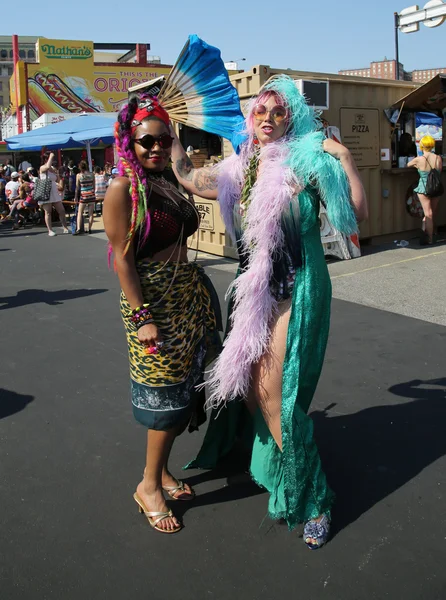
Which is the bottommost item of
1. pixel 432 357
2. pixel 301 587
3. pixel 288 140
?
pixel 301 587

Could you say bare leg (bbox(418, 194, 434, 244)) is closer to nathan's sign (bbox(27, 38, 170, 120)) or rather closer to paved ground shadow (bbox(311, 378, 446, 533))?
paved ground shadow (bbox(311, 378, 446, 533))

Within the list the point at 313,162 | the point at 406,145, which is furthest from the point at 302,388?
the point at 406,145

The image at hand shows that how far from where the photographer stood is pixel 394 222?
32.2 feet

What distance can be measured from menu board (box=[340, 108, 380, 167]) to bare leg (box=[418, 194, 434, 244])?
90 centimetres

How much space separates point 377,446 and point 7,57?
Answer: 131592 mm

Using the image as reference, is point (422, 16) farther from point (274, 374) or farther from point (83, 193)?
point (274, 374)

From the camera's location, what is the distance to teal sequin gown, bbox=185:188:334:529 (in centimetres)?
248

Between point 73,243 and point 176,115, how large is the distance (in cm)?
926

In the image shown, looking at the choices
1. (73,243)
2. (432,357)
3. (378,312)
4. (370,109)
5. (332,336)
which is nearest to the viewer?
(432,357)

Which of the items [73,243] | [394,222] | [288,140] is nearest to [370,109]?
[394,222]

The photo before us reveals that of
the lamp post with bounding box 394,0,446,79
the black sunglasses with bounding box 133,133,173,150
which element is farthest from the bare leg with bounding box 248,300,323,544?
the lamp post with bounding box 394,0,446,79

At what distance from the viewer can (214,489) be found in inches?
118

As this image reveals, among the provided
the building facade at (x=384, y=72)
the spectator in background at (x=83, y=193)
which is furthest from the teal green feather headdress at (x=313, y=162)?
the building facade at (x=384, y=72)

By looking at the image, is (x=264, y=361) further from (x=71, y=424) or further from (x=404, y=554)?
(x=71, y=424)
